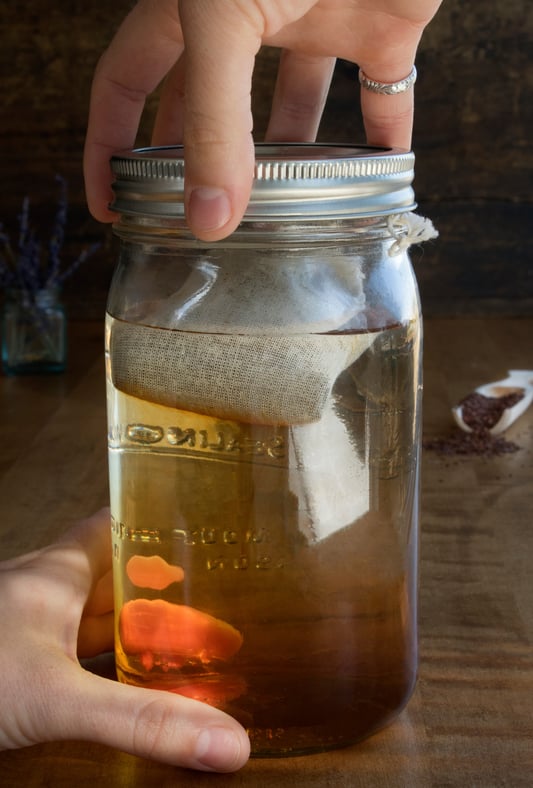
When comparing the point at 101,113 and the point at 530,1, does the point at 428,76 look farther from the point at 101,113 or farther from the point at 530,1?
the point at 101,113

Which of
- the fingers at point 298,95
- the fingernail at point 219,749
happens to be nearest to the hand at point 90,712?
the fingernail at point 219,749

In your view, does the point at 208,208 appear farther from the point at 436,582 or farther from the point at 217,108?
the point at 436,582

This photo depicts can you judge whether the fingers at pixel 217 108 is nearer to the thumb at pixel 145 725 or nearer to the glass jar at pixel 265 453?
the glass jar at pixel 265 453

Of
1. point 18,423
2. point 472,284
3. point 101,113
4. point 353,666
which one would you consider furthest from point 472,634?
point 472,284

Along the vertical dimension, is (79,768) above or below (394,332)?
below

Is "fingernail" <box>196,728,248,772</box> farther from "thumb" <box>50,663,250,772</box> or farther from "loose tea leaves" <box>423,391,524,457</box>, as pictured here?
"loose tea leaves" <box>423,391,524,457</box>

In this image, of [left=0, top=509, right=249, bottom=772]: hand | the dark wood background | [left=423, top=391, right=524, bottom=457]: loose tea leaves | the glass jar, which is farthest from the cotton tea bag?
the dark wood background
